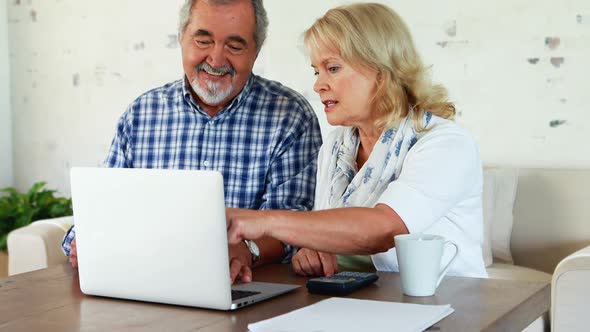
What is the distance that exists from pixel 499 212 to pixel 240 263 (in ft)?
5.57

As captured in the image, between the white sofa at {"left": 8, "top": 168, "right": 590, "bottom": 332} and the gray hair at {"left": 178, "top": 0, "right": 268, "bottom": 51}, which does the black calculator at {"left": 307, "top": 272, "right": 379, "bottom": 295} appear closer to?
the gray hair at {"left": 178, "top": 0, "right": 268, "bottom": 51}

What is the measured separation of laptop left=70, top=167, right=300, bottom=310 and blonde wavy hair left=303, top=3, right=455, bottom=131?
621 mm

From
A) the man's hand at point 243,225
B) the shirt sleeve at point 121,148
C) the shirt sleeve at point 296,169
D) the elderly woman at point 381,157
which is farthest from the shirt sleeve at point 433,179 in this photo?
the shirt sleeve at point 121,148

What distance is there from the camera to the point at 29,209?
421 centimetres

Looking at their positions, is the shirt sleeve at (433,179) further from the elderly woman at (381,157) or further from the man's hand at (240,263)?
the man's hand at (240,263)

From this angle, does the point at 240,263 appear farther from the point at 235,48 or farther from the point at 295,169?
the point at 235,48

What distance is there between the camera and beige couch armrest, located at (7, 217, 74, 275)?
3291 millimetres

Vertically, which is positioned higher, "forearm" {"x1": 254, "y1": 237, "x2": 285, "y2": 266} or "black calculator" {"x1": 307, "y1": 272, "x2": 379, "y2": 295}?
"black calculator" {"x1": 307, "y1": 272, "x2": 379, "y2": 295}

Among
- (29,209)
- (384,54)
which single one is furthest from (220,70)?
(29,209)

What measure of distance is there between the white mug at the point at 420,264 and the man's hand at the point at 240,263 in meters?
0.33

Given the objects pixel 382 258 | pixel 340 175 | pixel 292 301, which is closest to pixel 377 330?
pixel 292 301

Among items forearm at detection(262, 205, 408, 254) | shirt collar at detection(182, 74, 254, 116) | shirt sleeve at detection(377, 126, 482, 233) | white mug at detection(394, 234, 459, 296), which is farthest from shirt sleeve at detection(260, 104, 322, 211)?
white mug at detection(394, 234, 459, 296)

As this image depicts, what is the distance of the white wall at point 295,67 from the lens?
10.8 ft

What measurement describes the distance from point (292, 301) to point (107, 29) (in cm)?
327
